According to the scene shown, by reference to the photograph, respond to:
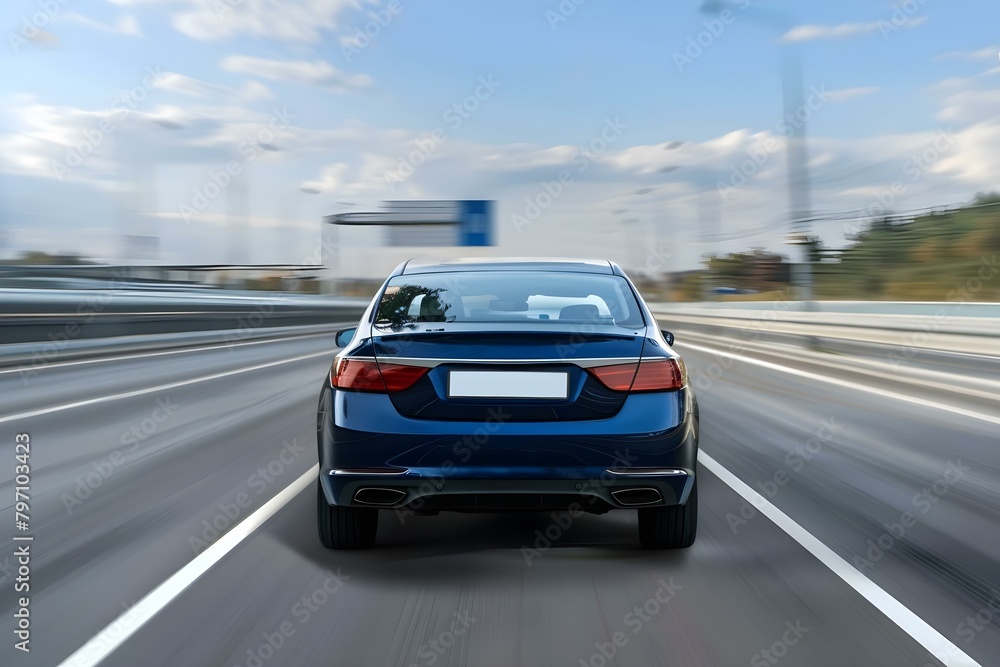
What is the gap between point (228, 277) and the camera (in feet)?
182

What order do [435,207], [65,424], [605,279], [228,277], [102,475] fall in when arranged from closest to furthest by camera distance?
1. [605,279]
2. [102,475]
3. [65,424]
4. [435,207]
5. [228,277]

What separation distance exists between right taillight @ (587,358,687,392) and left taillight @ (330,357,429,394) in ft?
2.49

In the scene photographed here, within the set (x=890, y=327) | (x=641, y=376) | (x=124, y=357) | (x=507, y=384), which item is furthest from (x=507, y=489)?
(x=890, y=327)

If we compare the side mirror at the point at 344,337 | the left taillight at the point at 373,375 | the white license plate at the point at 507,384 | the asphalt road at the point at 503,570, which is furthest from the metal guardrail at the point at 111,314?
the white license plate at the point at 507,384

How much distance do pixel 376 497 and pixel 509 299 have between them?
1212 millimetres

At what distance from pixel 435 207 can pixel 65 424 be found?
36281mm

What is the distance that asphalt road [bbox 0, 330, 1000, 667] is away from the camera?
11.1 ft

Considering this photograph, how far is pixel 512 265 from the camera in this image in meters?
5.31

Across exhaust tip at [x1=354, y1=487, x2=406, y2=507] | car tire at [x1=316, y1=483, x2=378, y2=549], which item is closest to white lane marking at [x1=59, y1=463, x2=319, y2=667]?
car tire at [x1=316, y1=483, x2=378, y2=549]

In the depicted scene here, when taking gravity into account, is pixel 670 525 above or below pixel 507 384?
below

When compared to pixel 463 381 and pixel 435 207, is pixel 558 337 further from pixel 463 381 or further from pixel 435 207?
pixel 435 207

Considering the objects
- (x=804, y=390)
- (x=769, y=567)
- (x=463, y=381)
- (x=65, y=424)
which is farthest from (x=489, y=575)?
(x=804, y=390)

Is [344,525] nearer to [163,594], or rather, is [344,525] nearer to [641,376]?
[163,594]

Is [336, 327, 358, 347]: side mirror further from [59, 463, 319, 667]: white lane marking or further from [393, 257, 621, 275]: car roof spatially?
→ [59, 463, 319, 667]: white lane marking
